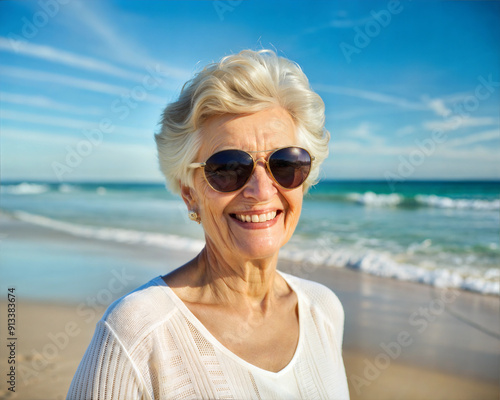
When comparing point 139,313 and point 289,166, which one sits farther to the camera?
point 289,166

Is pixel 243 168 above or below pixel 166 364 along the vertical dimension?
above

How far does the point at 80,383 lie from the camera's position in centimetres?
135

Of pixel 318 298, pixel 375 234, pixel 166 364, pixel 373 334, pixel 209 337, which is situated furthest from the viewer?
pixel 375 234

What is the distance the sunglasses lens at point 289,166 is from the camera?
164 cm

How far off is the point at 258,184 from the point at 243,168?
10 centimetres

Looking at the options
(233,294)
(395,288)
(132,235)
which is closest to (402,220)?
(395,288)

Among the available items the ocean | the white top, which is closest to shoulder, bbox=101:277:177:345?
the white top

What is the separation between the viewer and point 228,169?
1.57 m

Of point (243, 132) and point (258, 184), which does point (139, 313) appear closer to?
point (258, 184)

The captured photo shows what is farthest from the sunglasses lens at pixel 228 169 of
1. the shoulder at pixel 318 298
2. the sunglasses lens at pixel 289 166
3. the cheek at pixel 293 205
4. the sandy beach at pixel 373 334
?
the sandy beach at pixel 373 334

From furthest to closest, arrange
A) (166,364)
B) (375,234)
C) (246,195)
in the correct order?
(375,234) → (246,195) → (166,364)

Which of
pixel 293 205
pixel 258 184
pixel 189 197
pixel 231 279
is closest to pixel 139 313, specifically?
pixel 231 279

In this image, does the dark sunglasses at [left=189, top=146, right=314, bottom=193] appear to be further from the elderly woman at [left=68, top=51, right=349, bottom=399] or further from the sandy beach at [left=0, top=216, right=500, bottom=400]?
the sandy beach at [left=0, top=216, right=500, bottom=400]

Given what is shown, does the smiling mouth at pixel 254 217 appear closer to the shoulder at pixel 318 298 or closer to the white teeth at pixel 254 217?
the white teeth at pixel 254 217
